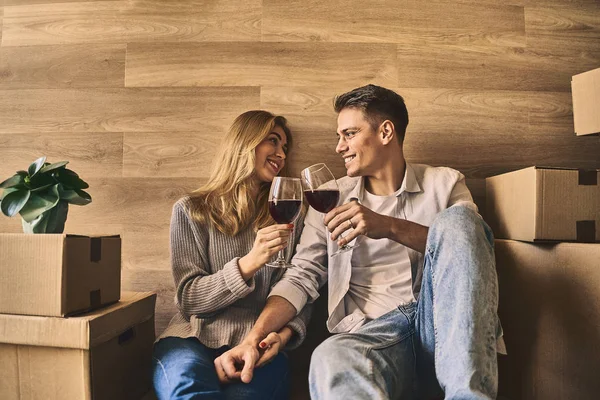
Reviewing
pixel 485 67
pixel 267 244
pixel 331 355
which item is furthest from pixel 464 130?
pixel 331 355

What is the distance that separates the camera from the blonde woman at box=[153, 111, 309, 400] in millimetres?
1337

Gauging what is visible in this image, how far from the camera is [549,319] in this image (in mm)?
1346

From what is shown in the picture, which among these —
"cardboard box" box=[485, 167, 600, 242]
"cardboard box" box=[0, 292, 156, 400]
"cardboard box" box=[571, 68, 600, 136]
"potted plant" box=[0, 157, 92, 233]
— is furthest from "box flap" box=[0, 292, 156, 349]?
"cardboard box" box=[571, 68, 600, 136]

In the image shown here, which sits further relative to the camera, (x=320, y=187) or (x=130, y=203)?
(x=130, y=203)

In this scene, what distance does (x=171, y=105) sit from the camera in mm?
1893

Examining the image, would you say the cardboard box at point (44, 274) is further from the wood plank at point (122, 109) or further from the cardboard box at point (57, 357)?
the wood plank at point (122, 109)

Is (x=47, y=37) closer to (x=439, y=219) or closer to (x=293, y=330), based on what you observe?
(x=293, y=330)

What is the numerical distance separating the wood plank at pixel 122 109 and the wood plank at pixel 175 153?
33mm

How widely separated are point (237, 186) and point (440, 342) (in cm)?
89

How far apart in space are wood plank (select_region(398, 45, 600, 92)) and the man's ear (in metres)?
0.32

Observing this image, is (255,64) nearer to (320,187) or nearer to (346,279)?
(320,187)

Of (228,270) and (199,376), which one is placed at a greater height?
(228,270)

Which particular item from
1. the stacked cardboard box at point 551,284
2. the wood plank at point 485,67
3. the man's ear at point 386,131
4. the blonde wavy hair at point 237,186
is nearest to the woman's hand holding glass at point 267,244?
the blonde wavy hair at point 237,186

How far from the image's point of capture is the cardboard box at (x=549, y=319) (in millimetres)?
1236
